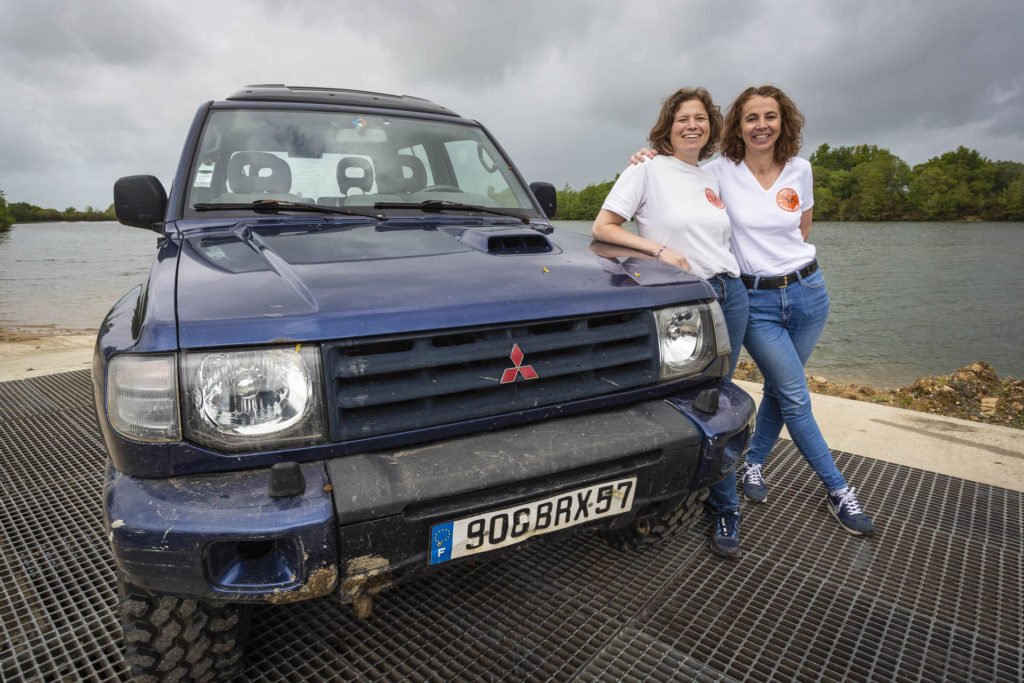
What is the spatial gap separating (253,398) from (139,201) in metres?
1.56

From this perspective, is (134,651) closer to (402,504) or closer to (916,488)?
(402,504)

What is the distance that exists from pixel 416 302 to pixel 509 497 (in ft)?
1.87

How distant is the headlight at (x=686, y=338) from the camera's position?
193 centimetres

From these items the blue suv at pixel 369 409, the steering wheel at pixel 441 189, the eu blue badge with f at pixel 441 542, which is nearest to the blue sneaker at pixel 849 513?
the blue suv at pixel 369 409

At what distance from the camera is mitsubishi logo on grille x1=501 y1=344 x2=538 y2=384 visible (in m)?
1.62

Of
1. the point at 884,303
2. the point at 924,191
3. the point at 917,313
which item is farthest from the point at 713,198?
the point at 924,191

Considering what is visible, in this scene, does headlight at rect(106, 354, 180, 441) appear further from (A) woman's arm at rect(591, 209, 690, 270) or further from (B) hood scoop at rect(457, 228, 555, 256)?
(A) woman's arm at rect(591, 209, 690, 270)

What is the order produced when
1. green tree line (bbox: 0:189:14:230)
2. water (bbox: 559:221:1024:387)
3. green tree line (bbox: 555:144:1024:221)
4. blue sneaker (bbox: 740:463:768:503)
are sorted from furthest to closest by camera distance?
green tree line (bbox: 555:144:1024:221) → green tree line (bbox: 0:189:14:230) → water (bbox: 559:221:1024:387) → blue sneaker (bbox: 740:463:768:503)

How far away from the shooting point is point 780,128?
269cm

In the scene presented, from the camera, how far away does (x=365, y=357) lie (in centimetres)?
145

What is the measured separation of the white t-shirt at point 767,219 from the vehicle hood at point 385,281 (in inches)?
29.1

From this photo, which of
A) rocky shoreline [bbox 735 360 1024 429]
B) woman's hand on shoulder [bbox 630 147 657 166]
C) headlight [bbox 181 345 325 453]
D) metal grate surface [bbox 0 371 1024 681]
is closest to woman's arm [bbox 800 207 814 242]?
woman's hand on shoulder [bbox 630 147 657 166]

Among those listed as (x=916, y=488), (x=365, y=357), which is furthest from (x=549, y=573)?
(x=916, y=488)

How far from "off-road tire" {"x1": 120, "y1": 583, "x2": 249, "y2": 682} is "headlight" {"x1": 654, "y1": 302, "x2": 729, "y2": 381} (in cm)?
149
